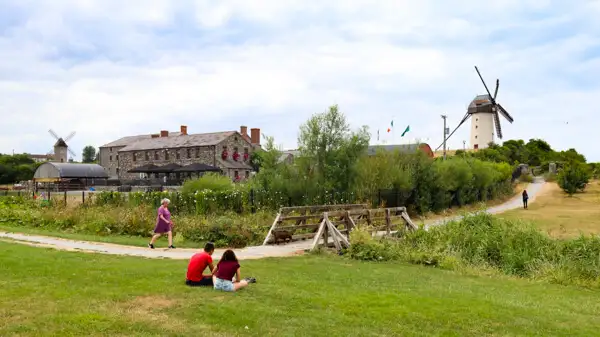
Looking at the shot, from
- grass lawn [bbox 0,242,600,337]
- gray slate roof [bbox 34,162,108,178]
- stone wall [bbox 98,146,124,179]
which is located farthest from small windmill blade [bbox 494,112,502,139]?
grass lawn [bbox 0,242,600,337]

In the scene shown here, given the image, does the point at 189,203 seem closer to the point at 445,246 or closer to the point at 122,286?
the point at 445,246

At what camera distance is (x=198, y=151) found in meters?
64.2

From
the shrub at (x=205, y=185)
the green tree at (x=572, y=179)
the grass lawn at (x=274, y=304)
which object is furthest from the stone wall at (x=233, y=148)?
the grass lawn at (x=274, y=304)

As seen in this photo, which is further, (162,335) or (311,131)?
(311,131)

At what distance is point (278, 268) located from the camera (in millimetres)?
12102

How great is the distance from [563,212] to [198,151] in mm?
41137

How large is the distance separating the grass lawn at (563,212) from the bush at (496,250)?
5.24 meters

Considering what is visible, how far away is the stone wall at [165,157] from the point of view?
208 ft

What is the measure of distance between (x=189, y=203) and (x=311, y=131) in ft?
26.4

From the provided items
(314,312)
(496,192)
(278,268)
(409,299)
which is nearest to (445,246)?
(278,268)

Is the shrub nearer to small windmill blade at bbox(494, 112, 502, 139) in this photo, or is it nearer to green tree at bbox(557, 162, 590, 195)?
green tree at bbox(557, 162, 590, 195)

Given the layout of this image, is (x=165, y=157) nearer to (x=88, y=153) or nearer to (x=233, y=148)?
(x=233, y=148)

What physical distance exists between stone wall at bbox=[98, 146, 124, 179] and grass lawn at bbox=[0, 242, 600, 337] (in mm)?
70466

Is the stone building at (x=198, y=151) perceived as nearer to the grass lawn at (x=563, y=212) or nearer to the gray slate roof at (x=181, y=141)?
the gray slate roof at (x=181, y=141)
